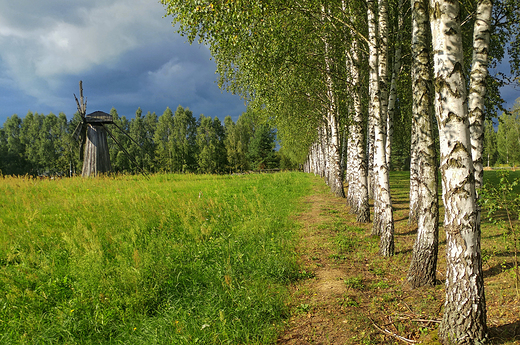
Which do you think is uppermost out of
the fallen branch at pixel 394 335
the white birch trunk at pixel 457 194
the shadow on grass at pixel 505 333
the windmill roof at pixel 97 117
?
the windmill roof at pixel 97 117

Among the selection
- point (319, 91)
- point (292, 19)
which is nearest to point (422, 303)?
point (292, 19)

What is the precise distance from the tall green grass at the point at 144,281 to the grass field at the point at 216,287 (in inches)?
0.7

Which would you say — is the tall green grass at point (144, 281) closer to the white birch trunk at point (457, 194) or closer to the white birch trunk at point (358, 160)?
the white birch trunk at point (457, 194)

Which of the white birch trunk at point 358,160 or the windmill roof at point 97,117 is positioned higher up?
the windmill roof at point 97,117

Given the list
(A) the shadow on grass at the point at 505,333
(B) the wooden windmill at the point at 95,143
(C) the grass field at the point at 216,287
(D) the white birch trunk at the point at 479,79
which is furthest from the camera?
(B) the wooden windmill at the point at 95,143

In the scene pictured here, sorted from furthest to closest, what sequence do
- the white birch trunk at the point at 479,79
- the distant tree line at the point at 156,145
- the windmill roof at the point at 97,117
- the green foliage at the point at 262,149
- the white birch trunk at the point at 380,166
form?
the green foliage at the point at 262,149 < the distant tree line at the point at 156,145 < the windmill roof at the point at 97,117 < the white birch trunk at the point at 380,166 < the white birch trunk at the point at 479,79

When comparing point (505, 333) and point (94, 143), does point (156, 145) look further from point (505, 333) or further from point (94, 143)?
point (505, 333)

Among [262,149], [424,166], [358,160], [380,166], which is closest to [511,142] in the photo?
[262,149]

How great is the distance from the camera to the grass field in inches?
136

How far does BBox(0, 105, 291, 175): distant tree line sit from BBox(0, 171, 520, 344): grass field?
42830mm

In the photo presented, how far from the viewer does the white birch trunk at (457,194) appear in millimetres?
2955

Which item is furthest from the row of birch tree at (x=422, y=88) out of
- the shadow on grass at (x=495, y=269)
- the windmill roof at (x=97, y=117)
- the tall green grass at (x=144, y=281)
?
the windmill roof at (x=97, y=117)

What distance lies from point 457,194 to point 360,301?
2.06 metres

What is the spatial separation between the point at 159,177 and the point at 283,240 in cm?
1262
